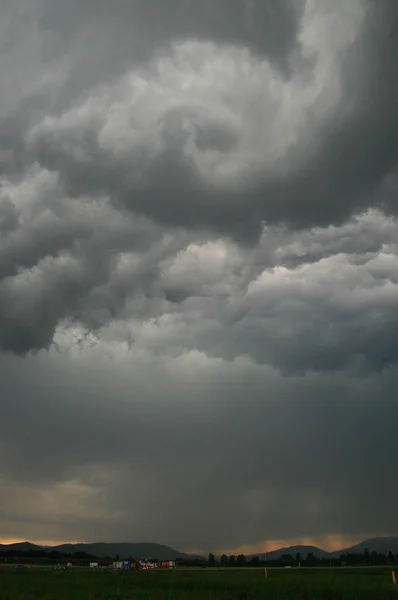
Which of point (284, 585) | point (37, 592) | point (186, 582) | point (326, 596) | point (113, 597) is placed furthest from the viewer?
point (186, 582)

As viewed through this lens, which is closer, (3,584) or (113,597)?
(113,597)

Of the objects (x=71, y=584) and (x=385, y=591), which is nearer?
(x=385, y=591)

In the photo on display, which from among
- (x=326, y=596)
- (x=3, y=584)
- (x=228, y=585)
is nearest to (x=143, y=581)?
(x=228, y=585)

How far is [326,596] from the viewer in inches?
1780

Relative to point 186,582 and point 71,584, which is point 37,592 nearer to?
point 71,584

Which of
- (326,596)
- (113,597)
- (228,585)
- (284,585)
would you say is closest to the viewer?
(113,597)

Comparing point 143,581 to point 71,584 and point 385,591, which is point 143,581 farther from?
point 385,591

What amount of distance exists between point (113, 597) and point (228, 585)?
2214 cm

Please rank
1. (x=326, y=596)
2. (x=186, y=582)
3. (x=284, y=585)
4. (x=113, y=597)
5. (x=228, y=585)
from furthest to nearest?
(x=186, y=582)
(x=228, y=585)
(x=284, y=585)
(x=326, y=596)
(x=113, y=597)

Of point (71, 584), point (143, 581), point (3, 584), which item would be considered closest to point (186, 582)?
point (143, 581)

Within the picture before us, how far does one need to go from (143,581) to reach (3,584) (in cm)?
1578

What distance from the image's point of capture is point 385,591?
47.7 m

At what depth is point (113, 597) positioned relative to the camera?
39281 mm

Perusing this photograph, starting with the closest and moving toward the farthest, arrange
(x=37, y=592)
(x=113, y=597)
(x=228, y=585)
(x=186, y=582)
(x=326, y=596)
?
(x=113, y=597) < (x=326, y=596) < (x=37, y=592) < (x=228, y=585) < (x=186, y=582)
